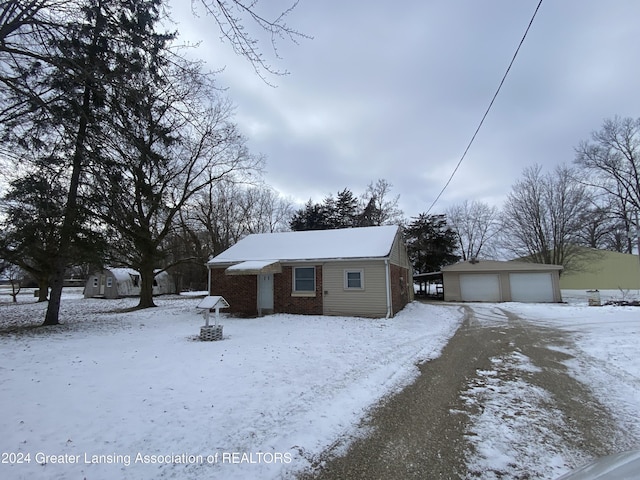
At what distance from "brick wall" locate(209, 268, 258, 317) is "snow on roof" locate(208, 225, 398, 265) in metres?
0.91

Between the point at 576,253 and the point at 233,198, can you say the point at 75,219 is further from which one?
the point at 576,253

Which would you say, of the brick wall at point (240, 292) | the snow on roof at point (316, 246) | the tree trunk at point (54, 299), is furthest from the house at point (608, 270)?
the tree trunk at point (54, 299)

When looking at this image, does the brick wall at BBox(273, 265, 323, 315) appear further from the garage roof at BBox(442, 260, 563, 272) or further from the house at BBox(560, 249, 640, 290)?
the house at BBox(560, 249, 640, 290)

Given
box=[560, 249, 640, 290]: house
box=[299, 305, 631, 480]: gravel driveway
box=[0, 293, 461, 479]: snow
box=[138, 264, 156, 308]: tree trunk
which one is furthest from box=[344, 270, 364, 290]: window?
box=[560, 249, 640, 290]: house

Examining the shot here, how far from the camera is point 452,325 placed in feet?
39.9

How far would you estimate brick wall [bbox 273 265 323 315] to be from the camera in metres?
14.2

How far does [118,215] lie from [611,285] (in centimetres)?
4061

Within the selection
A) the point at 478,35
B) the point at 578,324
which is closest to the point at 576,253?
the point at 578,324

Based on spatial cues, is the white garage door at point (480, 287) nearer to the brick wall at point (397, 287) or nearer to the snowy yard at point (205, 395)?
the brick wall at point (397, 287)

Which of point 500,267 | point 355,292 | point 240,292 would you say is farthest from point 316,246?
point 500,267

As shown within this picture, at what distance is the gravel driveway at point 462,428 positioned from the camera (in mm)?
2893

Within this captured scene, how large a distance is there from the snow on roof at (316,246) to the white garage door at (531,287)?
1296 cm

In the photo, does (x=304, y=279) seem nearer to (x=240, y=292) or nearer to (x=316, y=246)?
(x=316, y=246)

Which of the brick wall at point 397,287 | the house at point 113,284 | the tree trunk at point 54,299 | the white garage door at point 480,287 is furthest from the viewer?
the house at point 113,284
